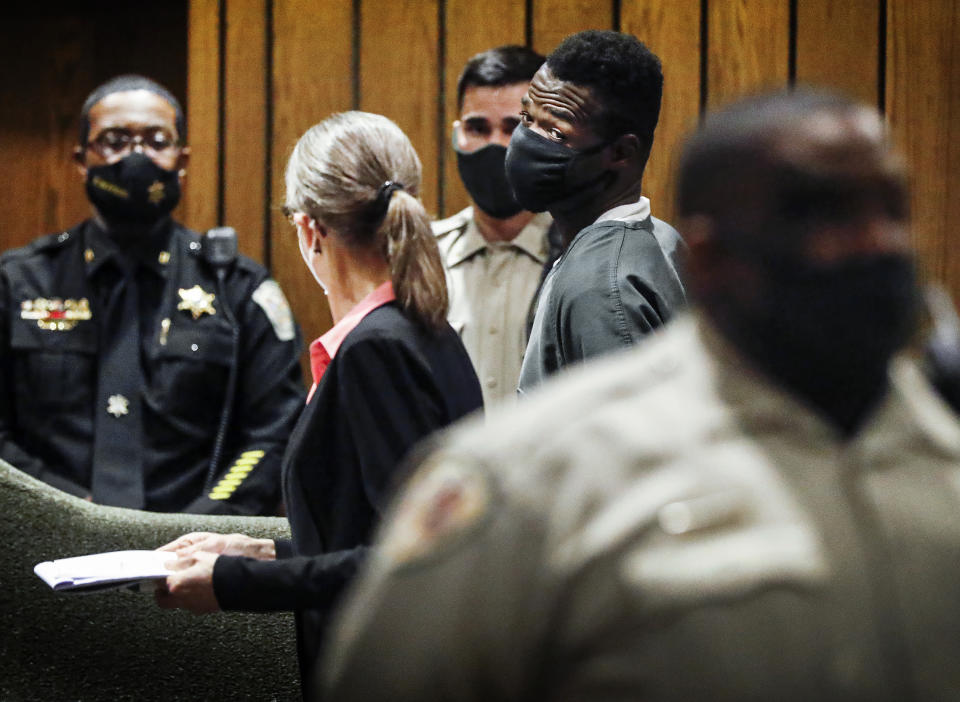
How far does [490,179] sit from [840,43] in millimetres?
981

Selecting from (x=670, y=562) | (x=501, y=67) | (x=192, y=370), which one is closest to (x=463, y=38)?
(x=501, y=67)

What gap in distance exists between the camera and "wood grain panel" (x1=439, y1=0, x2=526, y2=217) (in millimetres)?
3244

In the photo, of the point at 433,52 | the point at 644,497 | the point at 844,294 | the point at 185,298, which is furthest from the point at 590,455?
the point at 433,52

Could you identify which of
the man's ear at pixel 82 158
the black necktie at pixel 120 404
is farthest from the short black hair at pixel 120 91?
the black necktie at pixel 120 404

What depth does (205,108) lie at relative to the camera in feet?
11.2

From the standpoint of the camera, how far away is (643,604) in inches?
27.5

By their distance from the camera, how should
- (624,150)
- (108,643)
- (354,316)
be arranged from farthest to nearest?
(108,643) < (624,150) < (354,316)

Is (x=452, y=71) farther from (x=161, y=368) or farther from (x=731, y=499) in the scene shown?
(x=731, y=499)

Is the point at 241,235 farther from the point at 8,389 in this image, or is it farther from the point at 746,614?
the point at 746,614

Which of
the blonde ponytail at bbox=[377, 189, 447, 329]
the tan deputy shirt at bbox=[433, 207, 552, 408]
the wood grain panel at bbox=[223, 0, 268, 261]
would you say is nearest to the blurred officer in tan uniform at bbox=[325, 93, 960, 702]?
the blonde ponytail at bbox=[377, 189, 447, 329]

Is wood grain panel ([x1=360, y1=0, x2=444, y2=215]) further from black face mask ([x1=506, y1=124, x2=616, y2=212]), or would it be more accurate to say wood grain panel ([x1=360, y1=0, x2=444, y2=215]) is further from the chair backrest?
the chair backrest

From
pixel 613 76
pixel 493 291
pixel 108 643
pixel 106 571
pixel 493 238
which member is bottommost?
pixel 108 643

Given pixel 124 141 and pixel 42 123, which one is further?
pixel 42 123

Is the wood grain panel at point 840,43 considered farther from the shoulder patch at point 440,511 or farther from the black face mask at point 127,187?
the shoulder patch at point 440,511
